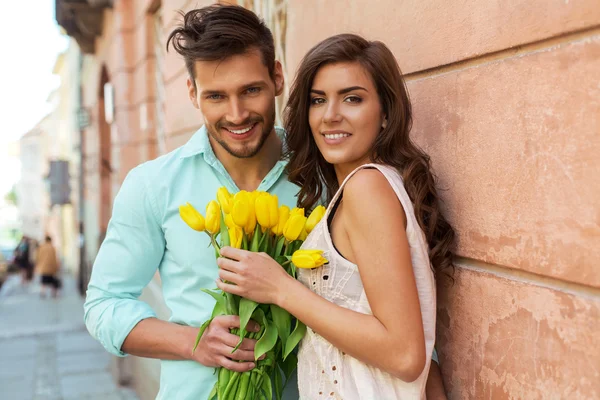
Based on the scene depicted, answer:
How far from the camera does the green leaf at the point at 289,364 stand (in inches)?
68.1

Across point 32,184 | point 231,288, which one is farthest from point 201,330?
point 32,184

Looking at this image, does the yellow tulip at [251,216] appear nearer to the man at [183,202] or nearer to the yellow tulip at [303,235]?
the yellow tulip at [303,235]

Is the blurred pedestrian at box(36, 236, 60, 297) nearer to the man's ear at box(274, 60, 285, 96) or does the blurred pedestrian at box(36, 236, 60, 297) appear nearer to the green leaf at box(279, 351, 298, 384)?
the man's ear at box(274, 60, 285, 96)

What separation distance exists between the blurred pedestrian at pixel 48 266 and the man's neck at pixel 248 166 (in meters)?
13.5

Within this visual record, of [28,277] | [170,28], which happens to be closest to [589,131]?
[170,28]

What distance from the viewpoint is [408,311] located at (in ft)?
4.32

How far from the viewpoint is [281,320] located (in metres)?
1.57

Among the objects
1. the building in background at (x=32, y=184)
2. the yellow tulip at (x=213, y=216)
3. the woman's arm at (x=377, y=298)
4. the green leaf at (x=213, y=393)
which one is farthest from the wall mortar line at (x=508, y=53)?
the building in background at (x=32, y=184)

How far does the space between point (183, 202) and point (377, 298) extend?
2.76 ft

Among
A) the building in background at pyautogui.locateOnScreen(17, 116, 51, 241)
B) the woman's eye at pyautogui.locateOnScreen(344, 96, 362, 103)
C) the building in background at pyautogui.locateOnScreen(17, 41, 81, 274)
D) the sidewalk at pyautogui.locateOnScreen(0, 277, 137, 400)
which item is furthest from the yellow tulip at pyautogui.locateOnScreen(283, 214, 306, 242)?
the building in background at pyautogui.locateOnScreen(17, 116, 51, 241)

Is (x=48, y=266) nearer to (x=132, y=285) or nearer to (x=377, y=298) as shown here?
(x=132, y=285)

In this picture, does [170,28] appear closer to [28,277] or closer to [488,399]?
[488,399]

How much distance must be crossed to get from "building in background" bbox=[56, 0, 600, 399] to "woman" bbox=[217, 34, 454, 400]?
128mm

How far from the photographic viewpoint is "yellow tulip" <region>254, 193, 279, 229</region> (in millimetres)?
1527
